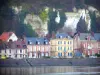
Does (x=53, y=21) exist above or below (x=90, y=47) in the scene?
above

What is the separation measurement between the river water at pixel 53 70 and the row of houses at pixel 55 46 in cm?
17

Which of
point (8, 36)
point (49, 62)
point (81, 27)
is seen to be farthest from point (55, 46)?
point (8, 36)

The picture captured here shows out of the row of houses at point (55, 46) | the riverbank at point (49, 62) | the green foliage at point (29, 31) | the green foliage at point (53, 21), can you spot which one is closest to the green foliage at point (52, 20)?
the green foliage at point (53, 21)

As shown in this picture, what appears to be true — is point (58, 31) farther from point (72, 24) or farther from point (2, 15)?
point (2, 15)

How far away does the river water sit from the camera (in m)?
4.70

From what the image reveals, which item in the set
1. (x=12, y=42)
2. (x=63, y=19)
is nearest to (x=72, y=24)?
(x=63, y=19)

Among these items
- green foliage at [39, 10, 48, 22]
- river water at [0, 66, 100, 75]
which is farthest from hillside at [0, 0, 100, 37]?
river water at [0, 66, 100, 75]

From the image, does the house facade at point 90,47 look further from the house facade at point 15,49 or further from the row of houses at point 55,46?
the house facade at point 15,49

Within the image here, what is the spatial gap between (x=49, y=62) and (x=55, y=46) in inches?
9.6

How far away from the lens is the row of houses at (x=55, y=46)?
186 inches

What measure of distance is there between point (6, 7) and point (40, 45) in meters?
0.72

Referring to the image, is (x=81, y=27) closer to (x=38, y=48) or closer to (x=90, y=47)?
(x=90, y=47)

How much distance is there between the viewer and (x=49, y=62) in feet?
15.6

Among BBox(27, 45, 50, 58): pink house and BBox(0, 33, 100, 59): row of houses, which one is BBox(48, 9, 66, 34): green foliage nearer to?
BBox(0, 33, 100, 59): row of houses
